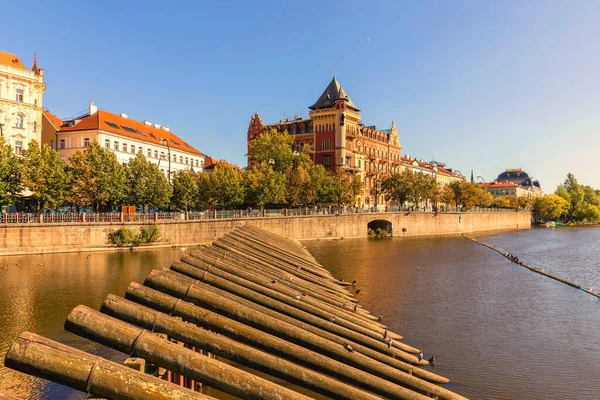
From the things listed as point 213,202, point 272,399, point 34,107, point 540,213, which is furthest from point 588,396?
point 540,213

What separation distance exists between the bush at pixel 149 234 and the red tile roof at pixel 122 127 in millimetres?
26517

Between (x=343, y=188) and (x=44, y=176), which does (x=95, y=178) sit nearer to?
(x=44, y=176)

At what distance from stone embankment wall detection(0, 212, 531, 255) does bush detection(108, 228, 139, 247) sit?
56cm

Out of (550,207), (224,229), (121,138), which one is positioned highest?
(121,138)

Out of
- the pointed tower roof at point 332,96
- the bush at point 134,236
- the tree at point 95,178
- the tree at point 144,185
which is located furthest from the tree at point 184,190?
the pointed tower roof at point 332,96

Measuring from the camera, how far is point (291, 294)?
17.7m

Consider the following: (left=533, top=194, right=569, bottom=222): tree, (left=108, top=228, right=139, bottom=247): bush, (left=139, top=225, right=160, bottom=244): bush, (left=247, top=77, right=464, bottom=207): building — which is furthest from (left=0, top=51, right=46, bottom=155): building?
(left=533, top=194, right=569, bottom=222): tree

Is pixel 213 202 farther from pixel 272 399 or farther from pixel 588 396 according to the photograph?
pixel 272 399

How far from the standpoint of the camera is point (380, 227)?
10200cm

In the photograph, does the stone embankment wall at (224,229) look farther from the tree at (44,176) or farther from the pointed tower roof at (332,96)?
the pointed tower roof at (332,96)

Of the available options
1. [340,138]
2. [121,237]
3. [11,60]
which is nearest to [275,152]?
[340,138]

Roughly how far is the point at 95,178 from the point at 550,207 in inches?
6306

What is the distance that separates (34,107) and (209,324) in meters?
72.4

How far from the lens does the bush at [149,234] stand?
61.6 m
